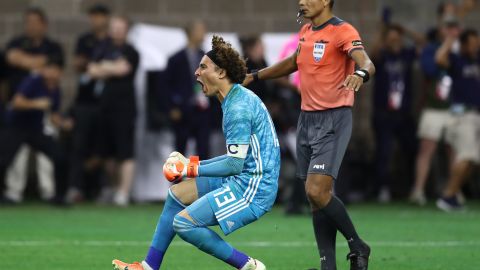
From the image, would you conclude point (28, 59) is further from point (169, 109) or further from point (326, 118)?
point (326, 118)

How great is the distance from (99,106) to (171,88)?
1129mm

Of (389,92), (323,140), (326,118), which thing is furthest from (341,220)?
(389,92)

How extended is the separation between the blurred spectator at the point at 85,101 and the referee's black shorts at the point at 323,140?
8.29 meters

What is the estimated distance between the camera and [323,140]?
921 cm

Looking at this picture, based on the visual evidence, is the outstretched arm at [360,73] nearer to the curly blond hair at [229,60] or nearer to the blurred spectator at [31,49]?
the curly blond hair at [229,60]

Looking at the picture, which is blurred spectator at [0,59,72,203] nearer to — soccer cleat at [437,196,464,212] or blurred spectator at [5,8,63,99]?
blurred spectator at [5,8,63,99]

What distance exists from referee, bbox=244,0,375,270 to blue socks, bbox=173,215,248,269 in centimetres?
107

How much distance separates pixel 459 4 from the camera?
18625 millimetres

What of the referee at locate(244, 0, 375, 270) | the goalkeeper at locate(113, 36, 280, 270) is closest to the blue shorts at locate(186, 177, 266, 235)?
the goalkeeper at locate(113, 36, 280, 270)

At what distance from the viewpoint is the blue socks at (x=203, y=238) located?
8.20m

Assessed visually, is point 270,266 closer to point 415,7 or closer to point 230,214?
point 230,214

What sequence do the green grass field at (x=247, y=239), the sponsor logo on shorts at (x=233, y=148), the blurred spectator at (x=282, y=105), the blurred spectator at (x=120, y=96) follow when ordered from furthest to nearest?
1. the blurred spectator at (x=120, y=96)
2. the blurred spectator at (x=282, y=105)
3. the green grass field at (x=247, y=239)
4. the sponsor logo on shorts at (x=233, y=148)

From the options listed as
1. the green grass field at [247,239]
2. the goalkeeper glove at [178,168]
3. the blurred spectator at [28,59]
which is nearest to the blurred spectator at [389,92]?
the green grass field at [247,239]

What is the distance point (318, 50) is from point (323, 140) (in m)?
0.73
